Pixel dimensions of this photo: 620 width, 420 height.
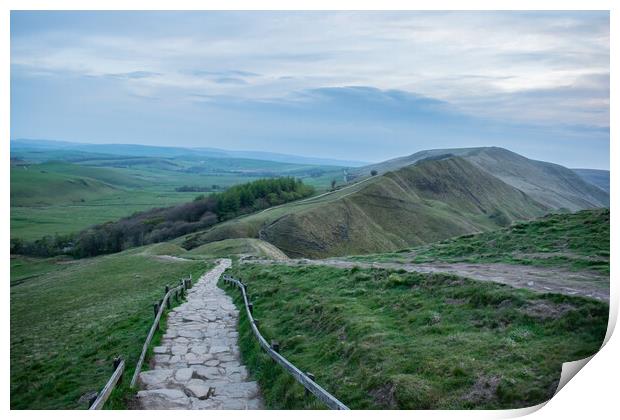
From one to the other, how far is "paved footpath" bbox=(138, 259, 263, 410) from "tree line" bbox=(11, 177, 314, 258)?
54594mm

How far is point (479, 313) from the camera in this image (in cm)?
1341

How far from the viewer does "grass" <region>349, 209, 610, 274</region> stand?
1894cm

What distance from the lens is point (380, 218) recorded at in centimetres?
10431

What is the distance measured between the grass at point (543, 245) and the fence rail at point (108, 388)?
15551mm

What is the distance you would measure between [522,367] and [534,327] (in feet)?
6.89

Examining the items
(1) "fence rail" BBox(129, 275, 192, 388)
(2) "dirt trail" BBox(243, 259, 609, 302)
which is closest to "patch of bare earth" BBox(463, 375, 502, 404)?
(2) "dirt trail" BBox(243, 259, 609, 302)

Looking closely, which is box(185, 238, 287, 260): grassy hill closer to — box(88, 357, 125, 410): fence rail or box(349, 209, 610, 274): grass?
box(349, 209, 610, 274): grass

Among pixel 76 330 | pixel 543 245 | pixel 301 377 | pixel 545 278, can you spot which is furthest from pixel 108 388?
pixel 543 245

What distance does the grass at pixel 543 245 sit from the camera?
62.1 ft

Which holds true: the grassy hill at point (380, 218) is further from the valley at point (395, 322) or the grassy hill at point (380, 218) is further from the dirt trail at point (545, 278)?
the dirt trail at point (545, 278)

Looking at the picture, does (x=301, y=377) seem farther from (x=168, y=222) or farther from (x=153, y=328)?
(x=168, y=222)

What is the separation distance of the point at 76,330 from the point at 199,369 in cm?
1067

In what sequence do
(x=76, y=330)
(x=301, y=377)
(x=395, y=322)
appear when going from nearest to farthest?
(x=301, y=377)
(x=395, y=322)
(x=76, y=330)

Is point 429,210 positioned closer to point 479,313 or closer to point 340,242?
point 340,242
